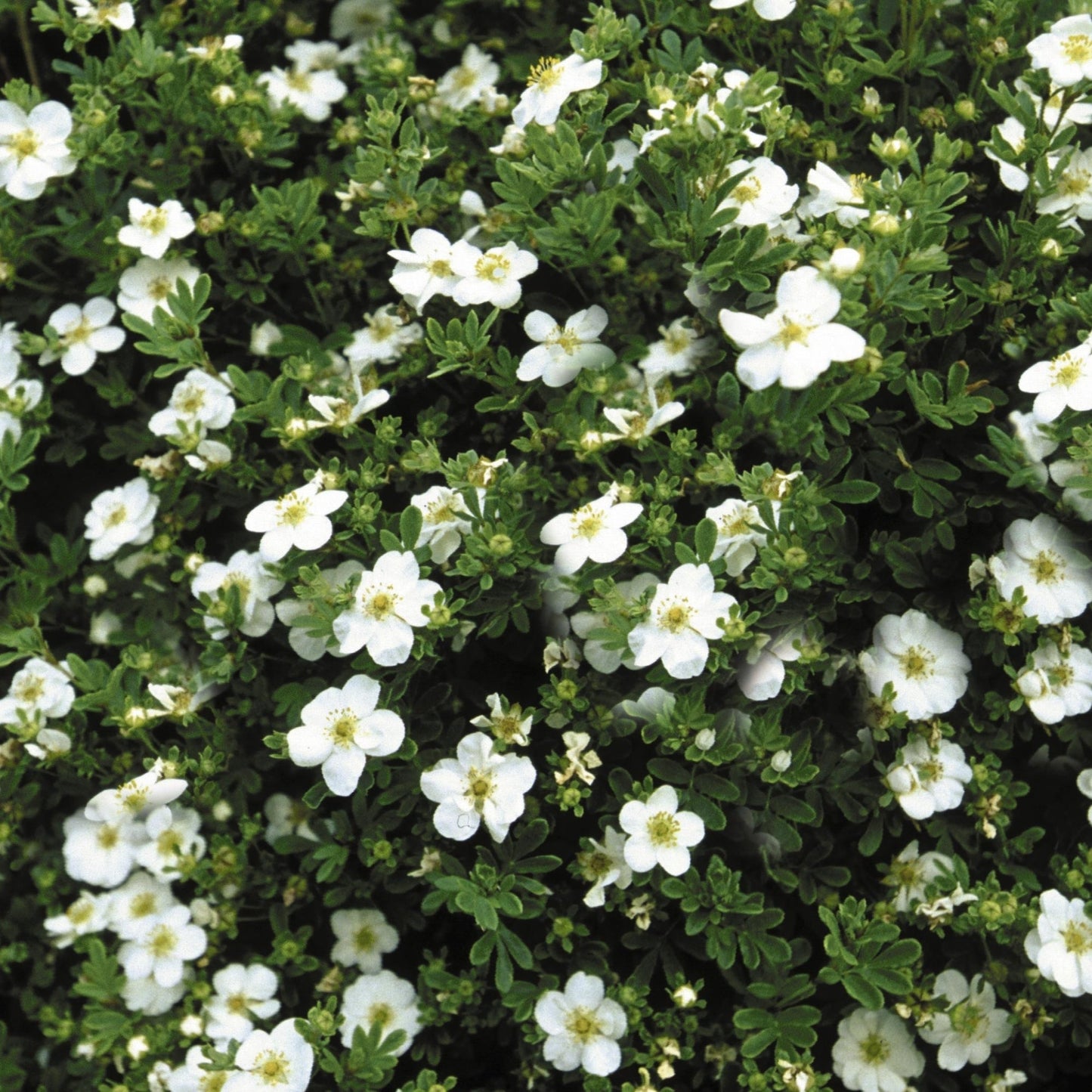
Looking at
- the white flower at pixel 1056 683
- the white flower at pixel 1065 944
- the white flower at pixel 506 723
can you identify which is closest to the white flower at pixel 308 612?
the white flower at pixel 506 723

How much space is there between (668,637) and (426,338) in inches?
26.0

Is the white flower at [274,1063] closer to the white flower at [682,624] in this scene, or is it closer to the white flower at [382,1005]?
the white flower at [382,1005]

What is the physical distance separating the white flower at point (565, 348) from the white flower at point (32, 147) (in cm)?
89

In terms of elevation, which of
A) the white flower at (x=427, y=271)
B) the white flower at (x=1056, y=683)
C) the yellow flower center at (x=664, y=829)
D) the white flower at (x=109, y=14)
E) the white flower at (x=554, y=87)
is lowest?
the yellow flower center at (x=664, y=829)

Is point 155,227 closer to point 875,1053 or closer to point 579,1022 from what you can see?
point 579,1022

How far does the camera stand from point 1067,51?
1.92m

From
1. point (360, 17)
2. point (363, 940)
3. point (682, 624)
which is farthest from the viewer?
point (360, 17)

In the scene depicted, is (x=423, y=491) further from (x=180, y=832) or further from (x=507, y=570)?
(x=180, y=832)

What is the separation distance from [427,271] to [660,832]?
94 cm

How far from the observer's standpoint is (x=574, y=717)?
2.00 metres

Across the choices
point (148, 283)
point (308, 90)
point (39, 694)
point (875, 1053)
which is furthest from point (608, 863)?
point (308, 90)

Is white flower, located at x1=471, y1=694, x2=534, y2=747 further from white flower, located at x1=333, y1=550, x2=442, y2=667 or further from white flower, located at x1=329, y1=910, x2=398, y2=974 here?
white flower, located at x1=329, y1=910, x2=398, y2=974

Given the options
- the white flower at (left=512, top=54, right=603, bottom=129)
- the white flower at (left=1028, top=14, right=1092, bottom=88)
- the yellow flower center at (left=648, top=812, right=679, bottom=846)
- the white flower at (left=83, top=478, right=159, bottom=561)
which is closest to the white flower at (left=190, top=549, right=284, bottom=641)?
the white flower at (left=83, top=478, right=159, bottom=561)

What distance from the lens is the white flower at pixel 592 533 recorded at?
1.83 meters
